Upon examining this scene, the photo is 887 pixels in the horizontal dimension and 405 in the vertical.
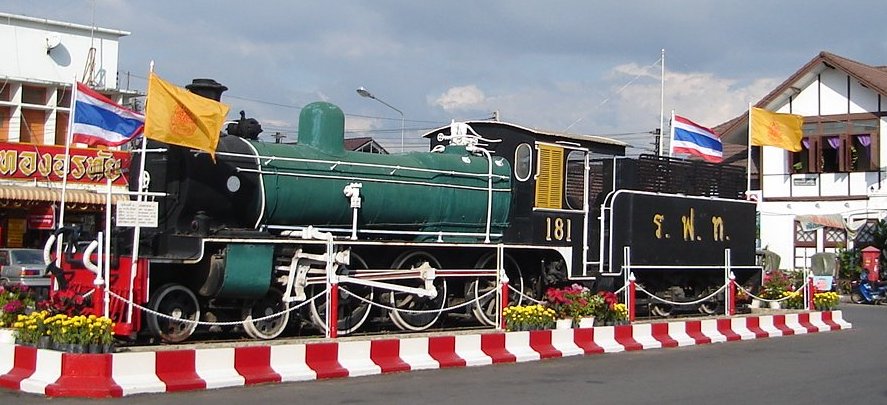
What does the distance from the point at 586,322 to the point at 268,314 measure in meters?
4.95

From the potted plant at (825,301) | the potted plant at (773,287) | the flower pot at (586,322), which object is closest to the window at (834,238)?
the potted plant at (773,287)

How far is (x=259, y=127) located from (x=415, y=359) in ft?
14.2

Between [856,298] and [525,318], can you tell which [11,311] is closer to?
[525,318]

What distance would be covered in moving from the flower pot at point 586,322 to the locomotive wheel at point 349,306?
330cm

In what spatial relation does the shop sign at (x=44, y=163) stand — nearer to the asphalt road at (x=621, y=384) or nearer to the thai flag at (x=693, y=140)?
the thai flag at (x=693, y=140)

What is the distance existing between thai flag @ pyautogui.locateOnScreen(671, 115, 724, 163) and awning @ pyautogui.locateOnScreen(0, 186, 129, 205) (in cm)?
1683

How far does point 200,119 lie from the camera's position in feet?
41.2

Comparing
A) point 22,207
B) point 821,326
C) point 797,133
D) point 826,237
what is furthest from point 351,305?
point 826,237

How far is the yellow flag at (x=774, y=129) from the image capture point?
26.3 metres

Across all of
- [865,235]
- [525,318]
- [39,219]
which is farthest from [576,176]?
[865,235]

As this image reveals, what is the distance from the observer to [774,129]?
26.6 metres

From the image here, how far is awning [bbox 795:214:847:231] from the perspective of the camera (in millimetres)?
36156

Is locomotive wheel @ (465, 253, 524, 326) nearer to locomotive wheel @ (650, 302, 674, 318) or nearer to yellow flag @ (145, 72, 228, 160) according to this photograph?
locomotive wheel @ (650, 302, 674, 318)

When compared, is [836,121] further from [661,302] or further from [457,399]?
[457,399]
